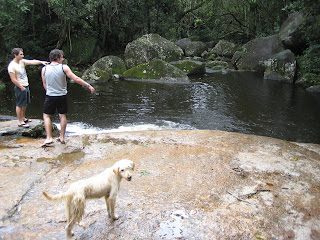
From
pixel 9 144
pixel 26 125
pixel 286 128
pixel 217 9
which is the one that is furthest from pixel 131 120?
pixel 217 9

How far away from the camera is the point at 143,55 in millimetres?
16969

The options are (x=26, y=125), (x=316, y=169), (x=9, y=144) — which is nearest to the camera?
(x=316, y=169)

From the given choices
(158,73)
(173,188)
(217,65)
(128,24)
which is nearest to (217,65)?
(217,65)

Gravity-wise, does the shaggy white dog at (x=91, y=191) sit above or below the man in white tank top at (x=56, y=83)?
below

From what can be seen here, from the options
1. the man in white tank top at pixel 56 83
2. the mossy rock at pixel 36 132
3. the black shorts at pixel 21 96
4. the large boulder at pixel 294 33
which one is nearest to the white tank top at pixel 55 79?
the man in white tank top at pixel 56 83

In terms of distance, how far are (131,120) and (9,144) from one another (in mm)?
3635

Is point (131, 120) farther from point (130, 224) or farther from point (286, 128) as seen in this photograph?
point (130, 224)

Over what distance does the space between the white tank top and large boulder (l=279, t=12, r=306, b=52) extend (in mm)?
15647

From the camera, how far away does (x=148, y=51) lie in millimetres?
17047

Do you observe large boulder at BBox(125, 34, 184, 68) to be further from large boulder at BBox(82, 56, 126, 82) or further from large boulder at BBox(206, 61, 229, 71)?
large boulder at BBox(206, 61, 229, 71)

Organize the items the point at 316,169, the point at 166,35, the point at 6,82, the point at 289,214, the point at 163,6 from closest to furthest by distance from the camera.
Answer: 1. the point at 289,214
2. the point at 316,169
3. the point at 6,82
4. the point at 163,6
5. the point at 166,35

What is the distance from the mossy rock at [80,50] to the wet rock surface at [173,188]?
13444 millimetres

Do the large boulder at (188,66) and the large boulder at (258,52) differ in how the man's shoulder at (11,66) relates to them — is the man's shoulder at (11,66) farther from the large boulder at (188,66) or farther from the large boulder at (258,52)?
the large boulder at (258,52)

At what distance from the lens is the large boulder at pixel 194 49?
22328 mm
